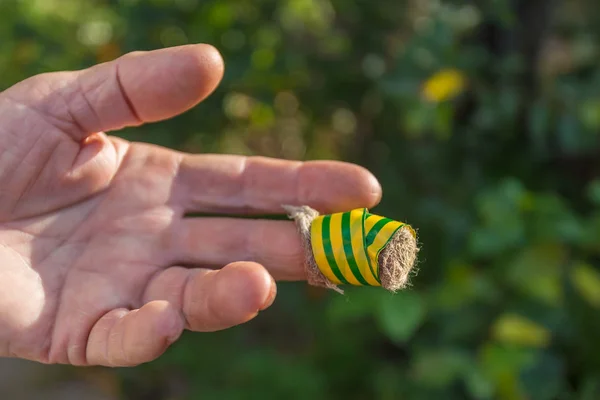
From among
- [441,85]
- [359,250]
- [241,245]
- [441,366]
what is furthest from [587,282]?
[241,245]

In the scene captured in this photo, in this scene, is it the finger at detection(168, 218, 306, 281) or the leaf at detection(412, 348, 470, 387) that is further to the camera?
the leaf at detection(412, 348, 470, 387)

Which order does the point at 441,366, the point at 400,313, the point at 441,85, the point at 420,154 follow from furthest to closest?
the point at 420,154
the point at 441,85
the point at 441,366
the point at 400,313

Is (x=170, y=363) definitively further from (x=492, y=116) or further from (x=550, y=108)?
(x=550, y=108)

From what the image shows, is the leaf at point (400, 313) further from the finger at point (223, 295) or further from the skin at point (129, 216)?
the finger at point (223, 295)

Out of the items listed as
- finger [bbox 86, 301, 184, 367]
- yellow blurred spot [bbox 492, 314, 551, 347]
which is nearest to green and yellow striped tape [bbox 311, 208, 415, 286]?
finger [bbox 86, 301, 184, 367]

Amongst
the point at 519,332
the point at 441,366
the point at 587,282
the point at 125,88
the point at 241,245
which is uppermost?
the point at 125,88

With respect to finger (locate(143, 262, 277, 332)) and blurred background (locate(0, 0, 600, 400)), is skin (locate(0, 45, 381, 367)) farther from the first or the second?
blurred background (locate(0, 0, 600, 400))

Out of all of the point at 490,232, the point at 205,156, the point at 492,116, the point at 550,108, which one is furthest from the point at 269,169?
the point at 550,108

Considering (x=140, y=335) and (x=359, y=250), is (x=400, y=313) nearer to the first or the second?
(x=359, y=250)
